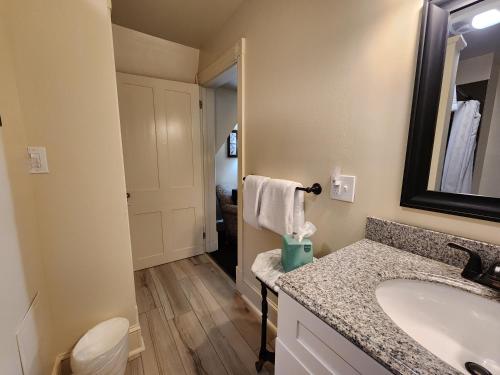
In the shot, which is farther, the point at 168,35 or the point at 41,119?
the point at 168,35

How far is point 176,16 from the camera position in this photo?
70.3 inches

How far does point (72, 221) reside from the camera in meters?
1.14

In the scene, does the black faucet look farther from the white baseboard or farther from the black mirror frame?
the white baseboard

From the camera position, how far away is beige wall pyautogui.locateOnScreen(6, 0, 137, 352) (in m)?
0.99

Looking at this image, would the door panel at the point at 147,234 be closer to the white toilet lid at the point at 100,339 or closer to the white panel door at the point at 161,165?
the white panel door at the point at 161,165

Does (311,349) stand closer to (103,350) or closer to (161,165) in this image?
A: (103,350)

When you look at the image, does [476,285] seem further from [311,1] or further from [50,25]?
[50,25]

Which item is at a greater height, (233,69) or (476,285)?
(233,69)

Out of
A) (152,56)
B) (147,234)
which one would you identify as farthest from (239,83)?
(147,234)

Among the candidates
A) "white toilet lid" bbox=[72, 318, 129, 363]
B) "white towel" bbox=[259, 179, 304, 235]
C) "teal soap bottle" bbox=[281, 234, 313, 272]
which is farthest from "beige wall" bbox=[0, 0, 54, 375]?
"white towel" bbox=[259, 179, 304, 235]

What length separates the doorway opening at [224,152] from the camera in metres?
2.46

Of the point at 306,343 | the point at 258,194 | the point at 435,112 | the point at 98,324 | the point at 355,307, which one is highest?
the point at 435,112

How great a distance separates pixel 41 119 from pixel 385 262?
1.58 m

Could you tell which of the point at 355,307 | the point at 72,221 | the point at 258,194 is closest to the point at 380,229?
the point at 355,307
